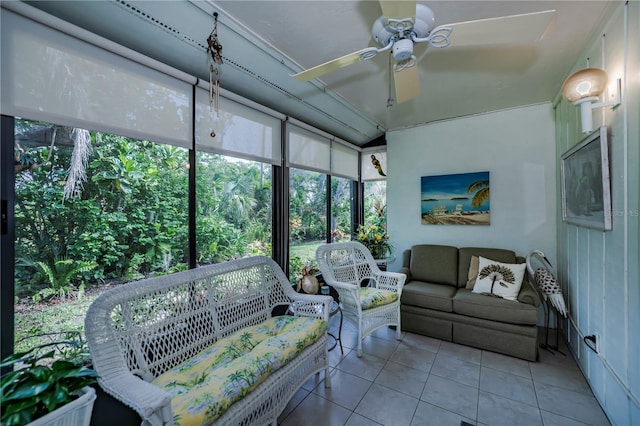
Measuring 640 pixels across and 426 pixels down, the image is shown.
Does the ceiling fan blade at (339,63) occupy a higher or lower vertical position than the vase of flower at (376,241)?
higher

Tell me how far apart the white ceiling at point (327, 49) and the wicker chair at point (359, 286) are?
1698 millimetres

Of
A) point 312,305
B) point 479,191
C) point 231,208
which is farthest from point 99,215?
point 479,191

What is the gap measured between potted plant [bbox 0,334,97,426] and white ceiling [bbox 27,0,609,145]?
1779mm

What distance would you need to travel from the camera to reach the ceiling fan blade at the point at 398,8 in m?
1.19

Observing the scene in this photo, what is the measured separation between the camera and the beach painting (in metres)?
3.38

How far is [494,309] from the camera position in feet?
8.36

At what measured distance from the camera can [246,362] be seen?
1508mm

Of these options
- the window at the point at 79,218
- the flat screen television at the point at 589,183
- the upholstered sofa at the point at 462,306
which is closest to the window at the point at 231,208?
the window at the point at 79,218

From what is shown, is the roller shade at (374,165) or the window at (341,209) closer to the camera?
the window at (341,209)

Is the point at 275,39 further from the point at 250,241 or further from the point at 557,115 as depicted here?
the point at 557,115

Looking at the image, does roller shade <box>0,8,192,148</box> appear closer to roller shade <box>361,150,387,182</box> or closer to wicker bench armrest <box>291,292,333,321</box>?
wicker bench armrest <box>291,292,333,321</box>

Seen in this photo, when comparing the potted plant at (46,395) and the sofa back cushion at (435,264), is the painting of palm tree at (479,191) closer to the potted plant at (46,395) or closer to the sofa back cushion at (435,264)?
the sofa back cushion at (435,264)

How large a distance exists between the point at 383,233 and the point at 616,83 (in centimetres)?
264

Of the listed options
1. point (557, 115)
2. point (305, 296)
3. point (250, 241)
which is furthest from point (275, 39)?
point (557, 115)
